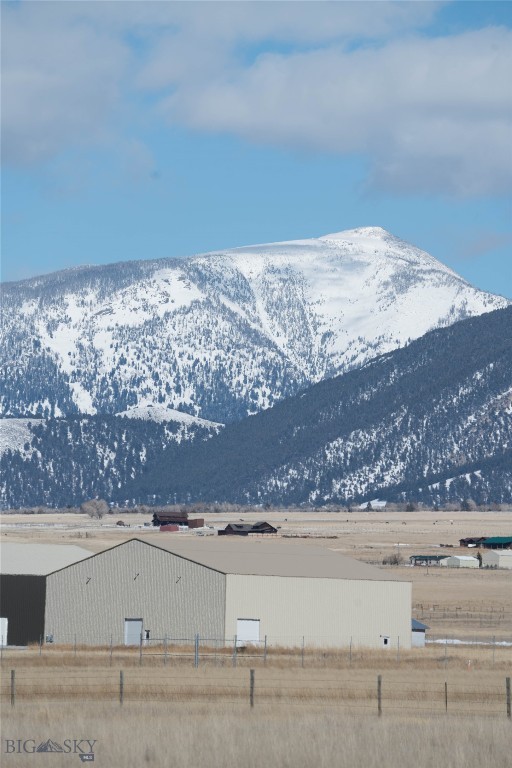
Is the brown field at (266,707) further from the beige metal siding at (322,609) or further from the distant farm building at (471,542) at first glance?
the distant farm building at (471,542)

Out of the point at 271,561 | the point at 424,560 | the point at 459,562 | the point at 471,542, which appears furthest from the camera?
the point at 471,542

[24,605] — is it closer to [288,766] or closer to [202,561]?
[202,561]

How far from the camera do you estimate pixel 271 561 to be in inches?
3159

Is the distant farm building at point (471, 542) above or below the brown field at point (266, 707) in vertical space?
above

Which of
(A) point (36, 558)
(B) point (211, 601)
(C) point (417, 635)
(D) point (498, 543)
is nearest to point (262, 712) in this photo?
(B) point (211, 601)

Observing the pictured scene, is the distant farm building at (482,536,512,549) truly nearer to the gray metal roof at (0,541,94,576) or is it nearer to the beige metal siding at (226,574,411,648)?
the gray metal roof at (0,541,94,576)

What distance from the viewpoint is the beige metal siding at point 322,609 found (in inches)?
2963

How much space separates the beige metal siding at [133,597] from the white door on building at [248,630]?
3.59 ft

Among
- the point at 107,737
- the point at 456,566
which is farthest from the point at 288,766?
the point at 456,566

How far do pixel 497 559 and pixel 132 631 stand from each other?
80.3 meters

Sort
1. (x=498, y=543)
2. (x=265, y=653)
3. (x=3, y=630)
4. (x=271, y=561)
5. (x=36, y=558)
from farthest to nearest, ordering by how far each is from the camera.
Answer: (x=498, y=543), (x=36, y=558), (x=271, y=561), (x=3, y=630), (x=265, y=653)

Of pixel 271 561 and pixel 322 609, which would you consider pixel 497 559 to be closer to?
pixel 271 561

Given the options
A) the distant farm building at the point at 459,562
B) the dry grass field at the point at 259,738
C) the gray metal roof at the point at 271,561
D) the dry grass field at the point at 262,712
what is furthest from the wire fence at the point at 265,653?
the distant farm building at the point at 459,562

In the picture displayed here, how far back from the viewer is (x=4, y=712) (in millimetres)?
40094
